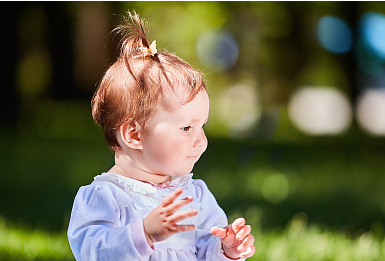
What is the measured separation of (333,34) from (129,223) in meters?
21.3

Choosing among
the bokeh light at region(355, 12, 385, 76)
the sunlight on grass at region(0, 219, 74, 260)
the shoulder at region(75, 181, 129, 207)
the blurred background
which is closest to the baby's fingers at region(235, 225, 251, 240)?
the shoulder at region(75, 181, 129, 207)

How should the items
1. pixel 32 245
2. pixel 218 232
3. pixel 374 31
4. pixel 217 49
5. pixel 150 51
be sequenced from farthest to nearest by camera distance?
pixel 217 49 < pixel 374 31 < pixel 32 245 < pixel 150 51 < pixel 218 232

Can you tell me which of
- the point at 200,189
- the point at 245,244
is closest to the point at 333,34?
the point at 200,189

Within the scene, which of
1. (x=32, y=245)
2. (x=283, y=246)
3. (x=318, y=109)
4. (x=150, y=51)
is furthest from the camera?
(x=318, y=109)

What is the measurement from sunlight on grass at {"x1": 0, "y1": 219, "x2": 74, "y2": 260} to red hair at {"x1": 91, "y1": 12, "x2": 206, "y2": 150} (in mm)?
1748

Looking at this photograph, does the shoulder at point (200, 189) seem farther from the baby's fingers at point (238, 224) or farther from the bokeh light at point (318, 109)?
the bokeh light at point (318, 109)

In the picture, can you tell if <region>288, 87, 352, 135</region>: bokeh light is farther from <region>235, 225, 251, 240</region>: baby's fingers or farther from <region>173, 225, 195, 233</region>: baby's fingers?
<region>173, 225, 195, 233</region>: baby's fingers

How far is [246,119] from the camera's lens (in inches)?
912

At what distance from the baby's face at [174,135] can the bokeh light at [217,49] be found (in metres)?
23.6

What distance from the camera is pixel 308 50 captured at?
21.5m

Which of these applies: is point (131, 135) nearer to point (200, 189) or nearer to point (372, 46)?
point (200, 189)

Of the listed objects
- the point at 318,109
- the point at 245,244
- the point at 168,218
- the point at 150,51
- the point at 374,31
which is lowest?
the point at 318,109

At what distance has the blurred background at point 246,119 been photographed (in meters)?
5.71

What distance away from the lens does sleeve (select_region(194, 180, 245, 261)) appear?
8.90 feet
